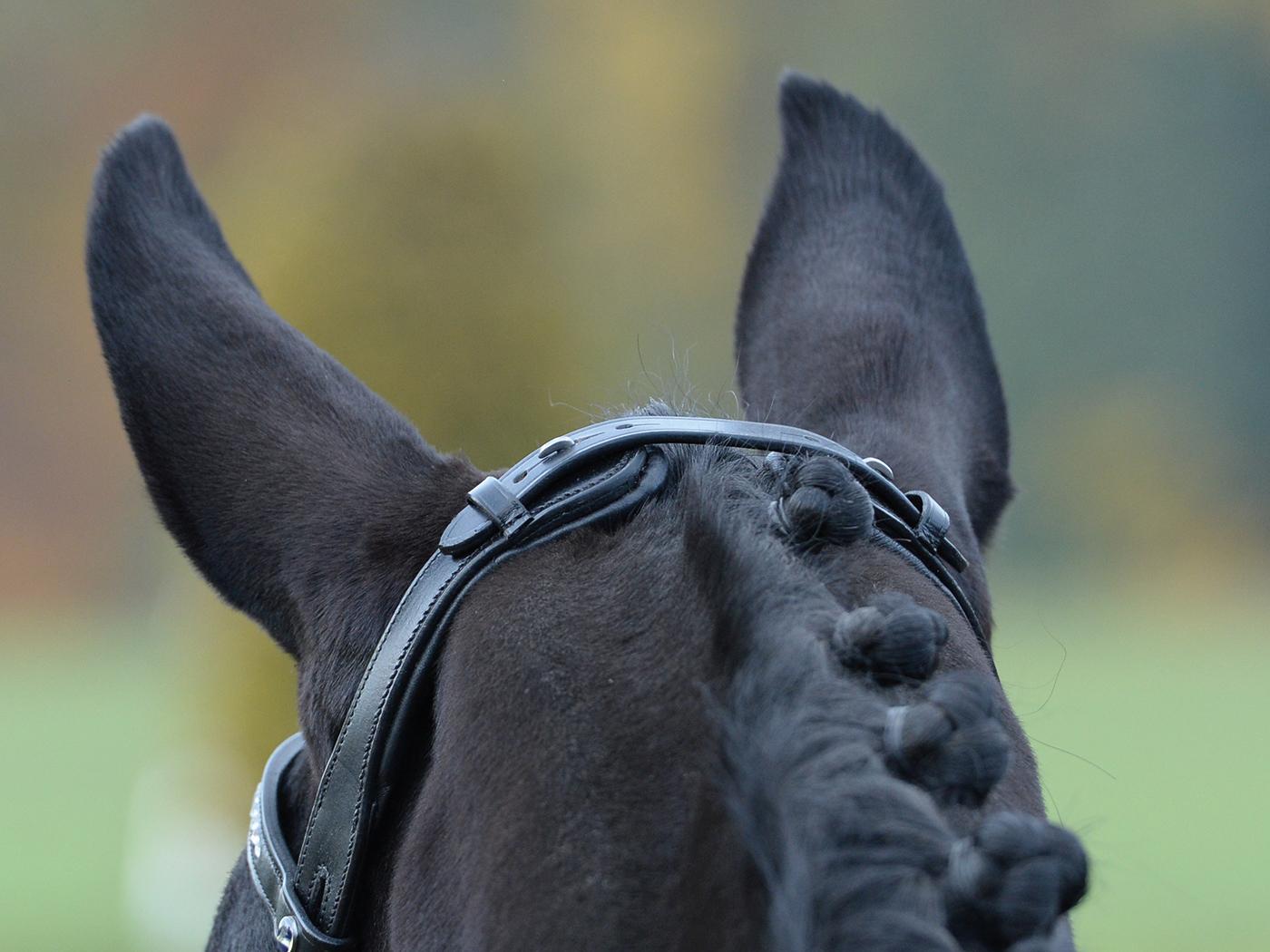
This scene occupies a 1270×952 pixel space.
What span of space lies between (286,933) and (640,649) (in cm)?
54

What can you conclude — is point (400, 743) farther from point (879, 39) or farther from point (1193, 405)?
point (879, 39)

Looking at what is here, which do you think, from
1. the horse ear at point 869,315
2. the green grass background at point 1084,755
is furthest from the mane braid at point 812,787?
the green grass background at point 1084,755

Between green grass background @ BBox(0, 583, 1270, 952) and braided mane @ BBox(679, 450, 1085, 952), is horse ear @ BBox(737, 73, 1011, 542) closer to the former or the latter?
braided mane @ BBox(679, 450, 1085, 952)

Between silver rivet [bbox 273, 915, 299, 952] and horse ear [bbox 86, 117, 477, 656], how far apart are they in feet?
0.93

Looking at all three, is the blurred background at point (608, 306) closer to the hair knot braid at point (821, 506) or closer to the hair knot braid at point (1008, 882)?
the hair knot braid at point (1008, 882)

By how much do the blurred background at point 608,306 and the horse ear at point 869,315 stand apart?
0.28 m

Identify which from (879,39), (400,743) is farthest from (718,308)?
(879,39)

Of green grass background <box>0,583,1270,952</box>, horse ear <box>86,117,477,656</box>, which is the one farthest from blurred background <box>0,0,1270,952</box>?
horse ear <box>86,117,477,656</box>

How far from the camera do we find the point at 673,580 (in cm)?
121

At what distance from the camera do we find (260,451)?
4.99ft

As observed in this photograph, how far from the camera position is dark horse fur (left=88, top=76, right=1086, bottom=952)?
90 centimetres

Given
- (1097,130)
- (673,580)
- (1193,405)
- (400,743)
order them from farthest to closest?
(1097,130) < (1193,405) < (400,743) < (673,580)

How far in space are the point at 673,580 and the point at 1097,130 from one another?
97.5 ft

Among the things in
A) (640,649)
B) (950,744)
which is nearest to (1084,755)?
(640,649)
